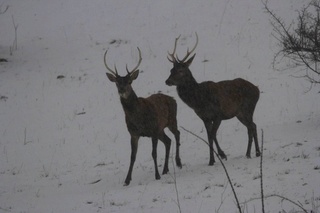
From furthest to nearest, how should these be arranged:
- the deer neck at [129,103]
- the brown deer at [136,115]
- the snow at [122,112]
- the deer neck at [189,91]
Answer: the deer neck at [189,91] → the deer neck at [129,103] → the brown deer at [136,115] → the snow at [122,112]

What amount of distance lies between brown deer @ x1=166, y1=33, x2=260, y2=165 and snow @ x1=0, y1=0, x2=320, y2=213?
81 cm

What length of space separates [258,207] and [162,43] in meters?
14.3

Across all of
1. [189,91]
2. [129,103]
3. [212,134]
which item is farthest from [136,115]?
[212,134]

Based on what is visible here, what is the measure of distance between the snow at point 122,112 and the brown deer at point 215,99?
2.66 ft

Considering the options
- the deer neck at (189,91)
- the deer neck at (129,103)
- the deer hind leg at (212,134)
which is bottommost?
the deer hind leg at (212,134)

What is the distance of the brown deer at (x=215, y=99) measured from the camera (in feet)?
30.0

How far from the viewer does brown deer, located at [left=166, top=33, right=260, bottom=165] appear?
9148 millimetres

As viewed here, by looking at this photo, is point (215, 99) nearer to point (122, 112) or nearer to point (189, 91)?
point (189, 91)

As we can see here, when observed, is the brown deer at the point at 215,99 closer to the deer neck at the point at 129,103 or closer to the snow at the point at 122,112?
the snow at the point at 122,112

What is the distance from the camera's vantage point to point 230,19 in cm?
1986

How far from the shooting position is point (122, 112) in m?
14.5

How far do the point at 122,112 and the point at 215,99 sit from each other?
5.94 m

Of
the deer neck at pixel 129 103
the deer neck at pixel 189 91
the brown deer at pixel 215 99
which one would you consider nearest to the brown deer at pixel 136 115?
the deer neck at pixel 129 103

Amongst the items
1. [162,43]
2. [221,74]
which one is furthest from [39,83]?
[221,74]
